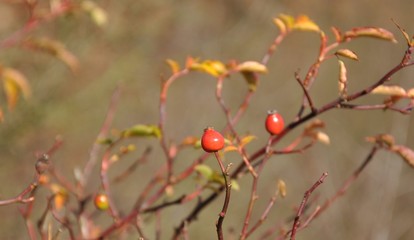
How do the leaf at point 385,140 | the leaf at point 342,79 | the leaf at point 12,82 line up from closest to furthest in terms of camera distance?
the leaf at point 342,79 < the leaf at point 385,140 < the leaf at point 12,82

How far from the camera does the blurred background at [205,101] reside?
308cm

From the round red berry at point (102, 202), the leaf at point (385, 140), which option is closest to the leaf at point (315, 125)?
the leaf at point (385, 140)

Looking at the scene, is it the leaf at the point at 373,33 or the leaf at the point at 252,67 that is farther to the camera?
the leaf at the point at 252,67

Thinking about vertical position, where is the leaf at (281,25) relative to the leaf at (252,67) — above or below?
above

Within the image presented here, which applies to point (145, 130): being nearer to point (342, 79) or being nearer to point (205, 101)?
point (342, 79)

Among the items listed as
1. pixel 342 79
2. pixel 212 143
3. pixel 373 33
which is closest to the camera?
pixel 212 143

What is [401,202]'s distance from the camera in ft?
14.0

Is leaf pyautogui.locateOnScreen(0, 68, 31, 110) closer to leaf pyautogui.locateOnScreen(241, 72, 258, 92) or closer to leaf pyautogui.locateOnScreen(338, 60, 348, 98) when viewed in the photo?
leaf pyautogui.locateOnScreen(241, 72, 258, 92)

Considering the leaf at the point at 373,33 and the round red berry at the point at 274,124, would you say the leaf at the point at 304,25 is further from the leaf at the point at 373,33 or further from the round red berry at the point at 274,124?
the round red berry at the point at 274,124

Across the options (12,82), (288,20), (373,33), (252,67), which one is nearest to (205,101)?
(12,82)

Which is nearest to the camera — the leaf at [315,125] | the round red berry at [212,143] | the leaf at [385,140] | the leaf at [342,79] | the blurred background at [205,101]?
the round red berry at [212,143]

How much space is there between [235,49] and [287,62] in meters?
2.04

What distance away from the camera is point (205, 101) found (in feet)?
18.0

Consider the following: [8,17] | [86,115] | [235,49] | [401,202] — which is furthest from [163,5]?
[401,202]
